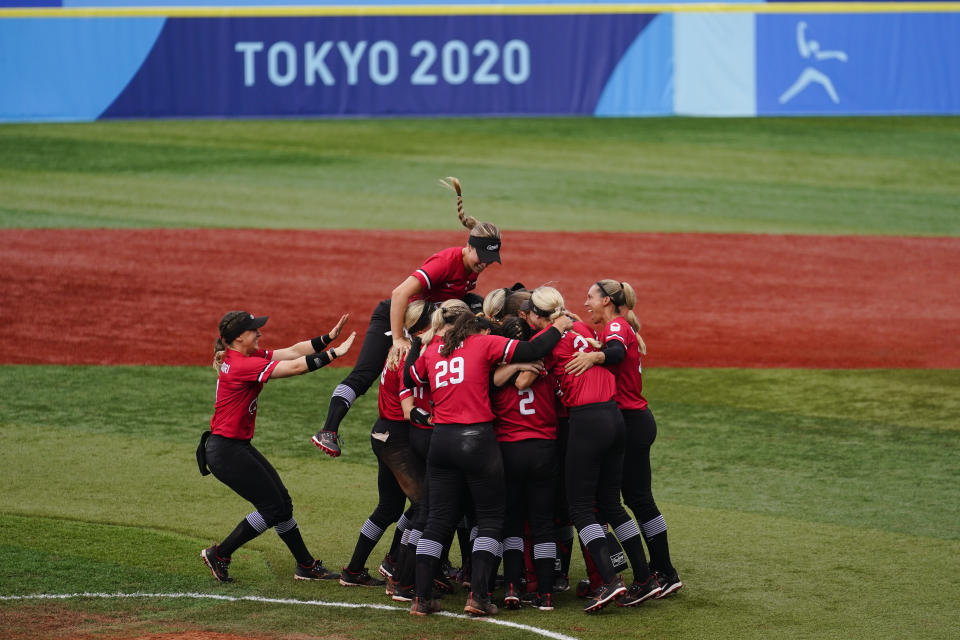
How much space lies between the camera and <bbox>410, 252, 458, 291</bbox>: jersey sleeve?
8.15 meters

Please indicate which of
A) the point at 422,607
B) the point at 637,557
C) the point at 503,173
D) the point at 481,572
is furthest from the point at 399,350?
the point at 503,173

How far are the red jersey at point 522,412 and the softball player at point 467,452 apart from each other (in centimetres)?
14

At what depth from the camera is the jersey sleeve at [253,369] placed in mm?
7770

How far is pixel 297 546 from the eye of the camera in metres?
7.93

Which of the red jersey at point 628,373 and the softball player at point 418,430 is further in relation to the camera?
the red jersey at point 628,373

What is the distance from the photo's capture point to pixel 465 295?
862cm

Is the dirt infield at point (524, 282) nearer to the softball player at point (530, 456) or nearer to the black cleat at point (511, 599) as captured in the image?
the softball player at point (530, 456)

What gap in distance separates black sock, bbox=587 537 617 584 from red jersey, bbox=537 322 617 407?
2.74ft

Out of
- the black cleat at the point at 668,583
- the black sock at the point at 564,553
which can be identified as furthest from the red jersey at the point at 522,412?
the black cleat at the point at 668,583

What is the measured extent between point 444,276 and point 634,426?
1.67 metres

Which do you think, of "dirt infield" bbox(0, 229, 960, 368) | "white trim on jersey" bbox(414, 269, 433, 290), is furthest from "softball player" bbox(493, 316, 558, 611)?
"dirt infield" bbox(0, 229, 960, 368)

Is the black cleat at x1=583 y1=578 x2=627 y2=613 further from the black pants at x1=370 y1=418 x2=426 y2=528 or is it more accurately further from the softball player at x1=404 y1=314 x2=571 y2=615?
the black pants at x1=370 y1=418 x2=426 y2=528

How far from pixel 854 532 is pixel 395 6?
19.0 m

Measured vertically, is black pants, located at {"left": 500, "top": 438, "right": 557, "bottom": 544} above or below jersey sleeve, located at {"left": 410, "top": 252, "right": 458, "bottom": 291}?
below
